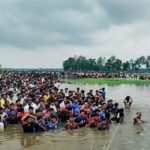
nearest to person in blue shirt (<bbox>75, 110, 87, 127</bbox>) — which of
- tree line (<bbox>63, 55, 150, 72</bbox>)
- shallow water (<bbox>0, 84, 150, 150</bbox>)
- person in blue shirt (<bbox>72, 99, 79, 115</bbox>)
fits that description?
shallow water (<bbox>0, 84, 150, 150</bbox>)

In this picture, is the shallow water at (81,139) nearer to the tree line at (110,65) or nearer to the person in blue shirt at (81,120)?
the person in blue shirt at (81,120)

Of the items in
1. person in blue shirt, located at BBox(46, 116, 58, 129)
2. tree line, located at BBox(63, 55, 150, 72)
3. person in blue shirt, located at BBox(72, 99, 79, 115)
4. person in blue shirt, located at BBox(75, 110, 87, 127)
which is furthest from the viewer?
tree line, located at BBox(63, 55, 150, 72)

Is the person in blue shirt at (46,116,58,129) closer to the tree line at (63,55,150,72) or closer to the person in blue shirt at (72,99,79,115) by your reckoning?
the person in blue shirt at (72,99,79,115)

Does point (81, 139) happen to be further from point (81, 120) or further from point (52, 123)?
point (81, 120)

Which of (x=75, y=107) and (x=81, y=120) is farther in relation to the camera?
(x=75, y=107)

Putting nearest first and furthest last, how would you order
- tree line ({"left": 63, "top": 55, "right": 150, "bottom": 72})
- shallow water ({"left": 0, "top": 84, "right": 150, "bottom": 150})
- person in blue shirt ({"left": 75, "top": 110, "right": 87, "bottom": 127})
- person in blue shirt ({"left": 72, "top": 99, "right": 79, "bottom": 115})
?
1. shallow water ({"left": 0, "top": 84, "right": 150, "bottom": 150})
2. person in blue shirt ({"left": 75, "top": 110, "right": 87, "bottom": 127})
3. person in blue shirt ({"left": 72, "top": 99, "right": 79, "bottom": 115})
4. tree line ({"left": 63, "top": 55, "right": 150, "bottom": 72})

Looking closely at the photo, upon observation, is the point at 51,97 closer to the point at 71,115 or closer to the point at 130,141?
the point at 71,115

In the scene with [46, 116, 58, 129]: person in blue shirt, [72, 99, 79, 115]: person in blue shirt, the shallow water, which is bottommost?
the shallow water

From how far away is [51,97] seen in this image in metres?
25.2

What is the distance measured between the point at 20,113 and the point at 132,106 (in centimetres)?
1234

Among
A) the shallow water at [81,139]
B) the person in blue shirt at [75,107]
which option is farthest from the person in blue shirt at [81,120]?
the person in blue shirt at [75,107]

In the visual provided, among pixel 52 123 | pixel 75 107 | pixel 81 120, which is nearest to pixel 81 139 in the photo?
pixel 52 123

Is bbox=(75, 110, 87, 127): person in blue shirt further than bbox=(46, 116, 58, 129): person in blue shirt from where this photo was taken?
Yes

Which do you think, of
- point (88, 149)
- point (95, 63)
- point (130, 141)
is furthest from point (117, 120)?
point (95, 63)
